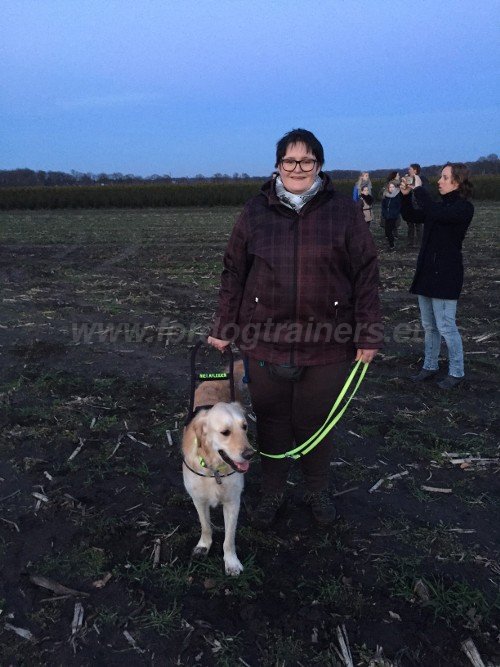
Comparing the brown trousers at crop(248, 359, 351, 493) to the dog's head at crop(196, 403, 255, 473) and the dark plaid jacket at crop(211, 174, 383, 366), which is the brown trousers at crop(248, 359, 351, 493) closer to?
the dark plaid jacket at crop(211, 174, 383, 366)

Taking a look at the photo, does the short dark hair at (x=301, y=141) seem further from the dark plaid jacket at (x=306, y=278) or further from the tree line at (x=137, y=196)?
the tree line at (x=137, y=196)

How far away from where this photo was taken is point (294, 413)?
11.0 ft

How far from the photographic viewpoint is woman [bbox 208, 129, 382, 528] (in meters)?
2.86

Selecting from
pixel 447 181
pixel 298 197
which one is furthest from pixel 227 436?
pixel 447 181

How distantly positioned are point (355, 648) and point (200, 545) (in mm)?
1155

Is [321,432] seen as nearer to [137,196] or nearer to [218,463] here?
[218,463]

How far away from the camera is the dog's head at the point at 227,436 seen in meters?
2.98

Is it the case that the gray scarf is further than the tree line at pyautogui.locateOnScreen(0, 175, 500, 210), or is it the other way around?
the tree line at pyautogui.locateOnScreen(0, 175, 500, 210)

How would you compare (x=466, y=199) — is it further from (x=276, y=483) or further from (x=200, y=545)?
(x=200, y=545)

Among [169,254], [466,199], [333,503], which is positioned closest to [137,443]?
[333,503]

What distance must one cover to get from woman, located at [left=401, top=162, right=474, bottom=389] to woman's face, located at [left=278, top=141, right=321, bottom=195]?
8.72 feet

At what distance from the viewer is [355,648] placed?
2.60m

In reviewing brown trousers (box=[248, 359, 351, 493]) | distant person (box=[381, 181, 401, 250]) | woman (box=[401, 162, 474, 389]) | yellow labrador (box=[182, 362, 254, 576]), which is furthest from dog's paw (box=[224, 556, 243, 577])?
distant person (box=[381, 181, 401, 250])

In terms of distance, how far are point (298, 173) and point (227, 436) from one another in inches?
63.4
